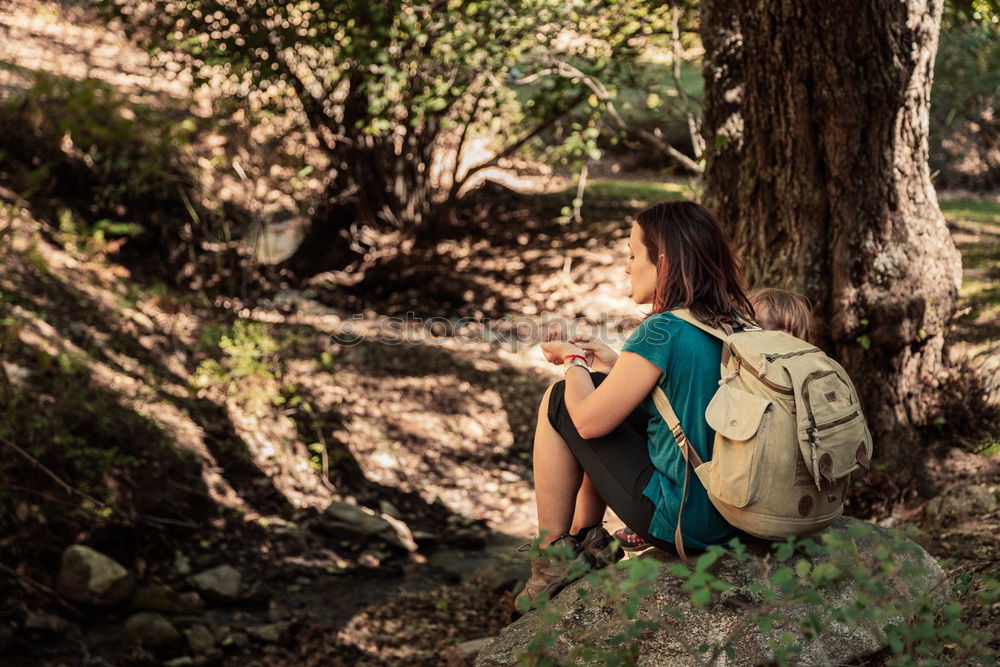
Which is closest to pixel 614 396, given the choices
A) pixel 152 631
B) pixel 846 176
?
pixel 846 176

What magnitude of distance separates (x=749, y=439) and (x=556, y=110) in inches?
223

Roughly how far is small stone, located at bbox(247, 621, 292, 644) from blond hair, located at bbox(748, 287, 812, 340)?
9.98ft

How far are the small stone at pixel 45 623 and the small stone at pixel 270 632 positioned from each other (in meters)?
0.92

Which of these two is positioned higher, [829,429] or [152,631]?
[829,429]

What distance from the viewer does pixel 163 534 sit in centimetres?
513

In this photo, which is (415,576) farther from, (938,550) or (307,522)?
(938,550)

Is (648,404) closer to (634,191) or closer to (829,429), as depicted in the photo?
(829,429)

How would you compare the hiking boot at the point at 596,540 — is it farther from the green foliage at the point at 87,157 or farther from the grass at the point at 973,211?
the grass at the point at 973,211

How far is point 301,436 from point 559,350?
3.83 m

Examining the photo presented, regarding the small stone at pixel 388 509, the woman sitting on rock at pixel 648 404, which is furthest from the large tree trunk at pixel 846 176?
the small stone at pixel 388 509

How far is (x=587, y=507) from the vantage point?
3037 mm

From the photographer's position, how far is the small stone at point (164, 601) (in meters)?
4.62

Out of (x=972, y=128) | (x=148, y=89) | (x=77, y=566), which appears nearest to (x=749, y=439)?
(x=77, y=566)

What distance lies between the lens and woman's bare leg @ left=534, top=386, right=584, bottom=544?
117 inches
